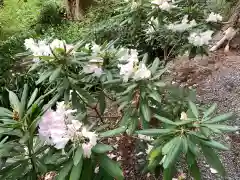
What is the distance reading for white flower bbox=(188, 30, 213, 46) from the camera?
2490 mm

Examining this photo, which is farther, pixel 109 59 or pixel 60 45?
pixel 109 59

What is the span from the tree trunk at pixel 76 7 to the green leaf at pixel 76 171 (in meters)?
6.48

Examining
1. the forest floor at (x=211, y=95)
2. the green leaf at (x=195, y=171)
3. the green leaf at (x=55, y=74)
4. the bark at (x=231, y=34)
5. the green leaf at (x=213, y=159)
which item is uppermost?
the green leaf at (x=55, y=74)

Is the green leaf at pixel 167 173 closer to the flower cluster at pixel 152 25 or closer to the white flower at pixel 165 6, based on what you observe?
the white flower at pixel 165 6

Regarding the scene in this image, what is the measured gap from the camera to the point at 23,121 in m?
1.51

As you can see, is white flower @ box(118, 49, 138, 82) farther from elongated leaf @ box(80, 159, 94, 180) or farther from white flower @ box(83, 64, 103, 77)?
elongated leaf @ box(80, 159, 94, 180)

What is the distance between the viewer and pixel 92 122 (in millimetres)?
1860

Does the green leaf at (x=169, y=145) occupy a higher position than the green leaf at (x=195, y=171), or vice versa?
the green leaf at (x=169, y=145)

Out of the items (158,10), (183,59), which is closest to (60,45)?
(158,10)

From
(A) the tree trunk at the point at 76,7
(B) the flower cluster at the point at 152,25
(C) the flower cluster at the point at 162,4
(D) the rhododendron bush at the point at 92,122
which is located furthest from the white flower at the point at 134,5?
(A) the tree trunk at the point at 76,7

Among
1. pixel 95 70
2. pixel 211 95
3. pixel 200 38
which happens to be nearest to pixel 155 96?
pixel 95 70

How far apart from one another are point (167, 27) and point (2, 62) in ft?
9.27

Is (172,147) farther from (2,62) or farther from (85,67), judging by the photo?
(2,62)

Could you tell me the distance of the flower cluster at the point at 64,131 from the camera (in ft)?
4.53
